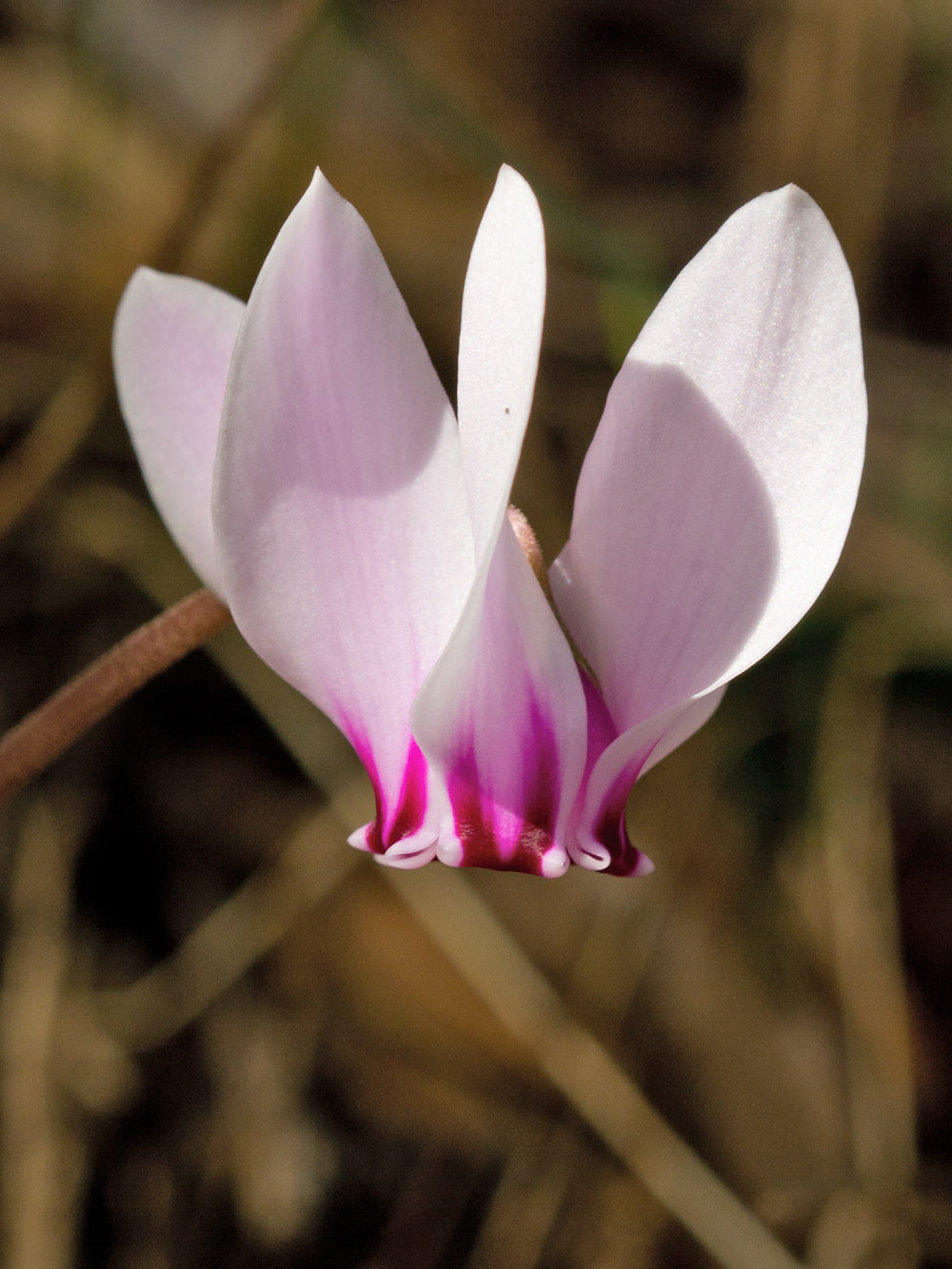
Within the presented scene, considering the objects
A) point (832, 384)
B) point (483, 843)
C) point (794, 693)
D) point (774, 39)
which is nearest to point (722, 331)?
point (832, 384)

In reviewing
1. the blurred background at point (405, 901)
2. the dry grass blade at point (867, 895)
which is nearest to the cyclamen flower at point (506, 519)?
the blurred background at point (405, 901)

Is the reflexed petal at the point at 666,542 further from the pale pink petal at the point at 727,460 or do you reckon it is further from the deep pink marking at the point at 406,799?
the deep pink marking at the point at 406,799

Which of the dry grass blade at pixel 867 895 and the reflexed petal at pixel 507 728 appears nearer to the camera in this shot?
the reflexed petal at pixel 507 728

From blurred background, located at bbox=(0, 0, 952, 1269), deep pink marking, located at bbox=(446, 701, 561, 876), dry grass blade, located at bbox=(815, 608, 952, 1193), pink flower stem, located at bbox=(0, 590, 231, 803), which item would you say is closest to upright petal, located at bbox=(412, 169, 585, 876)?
deep pink marking, located at bbox=(446, 701, 561, 876)

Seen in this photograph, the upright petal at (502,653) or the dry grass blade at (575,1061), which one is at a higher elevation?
the upright petal at (502,653)

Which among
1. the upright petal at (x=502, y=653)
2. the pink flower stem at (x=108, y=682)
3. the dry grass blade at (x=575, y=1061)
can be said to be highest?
the upright petal at (x=502, y=653)

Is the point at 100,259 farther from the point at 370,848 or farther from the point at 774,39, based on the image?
the point at 370,848

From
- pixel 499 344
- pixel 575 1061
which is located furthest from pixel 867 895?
pixel 499 344
